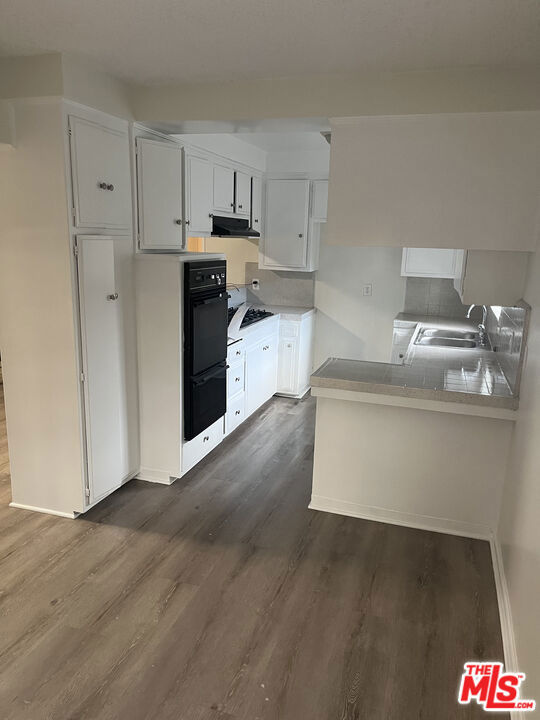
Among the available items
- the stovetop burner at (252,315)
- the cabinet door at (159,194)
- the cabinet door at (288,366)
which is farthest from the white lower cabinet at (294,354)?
the cabinet door at (159,194)

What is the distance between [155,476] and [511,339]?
2.46 m

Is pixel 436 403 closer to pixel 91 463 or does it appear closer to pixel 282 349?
pixel 91 463

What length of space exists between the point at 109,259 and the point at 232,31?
1411 millimetres

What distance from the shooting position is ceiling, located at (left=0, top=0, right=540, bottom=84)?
204 centimetres

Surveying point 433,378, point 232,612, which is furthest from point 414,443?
point 232,612

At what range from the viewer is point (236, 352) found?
4.48 metres

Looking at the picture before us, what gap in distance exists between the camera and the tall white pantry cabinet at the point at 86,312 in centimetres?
281

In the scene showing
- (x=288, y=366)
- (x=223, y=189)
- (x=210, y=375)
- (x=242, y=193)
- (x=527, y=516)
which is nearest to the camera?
(x=527, y=516)

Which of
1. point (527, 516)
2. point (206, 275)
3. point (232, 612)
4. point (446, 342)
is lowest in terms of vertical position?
point (232, 612)

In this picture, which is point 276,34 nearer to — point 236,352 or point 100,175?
point 100,175

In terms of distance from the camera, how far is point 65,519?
321cm

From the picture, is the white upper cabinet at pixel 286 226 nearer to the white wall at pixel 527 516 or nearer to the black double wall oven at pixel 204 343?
the black double wall oven at pixel 204 343

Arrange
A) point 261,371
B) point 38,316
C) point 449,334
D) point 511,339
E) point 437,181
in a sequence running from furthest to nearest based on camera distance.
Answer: point 261,371
point 449,334
point 511,339
point 38,316
point 437,181

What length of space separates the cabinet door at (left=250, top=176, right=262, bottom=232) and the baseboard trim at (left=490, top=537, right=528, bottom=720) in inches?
141
